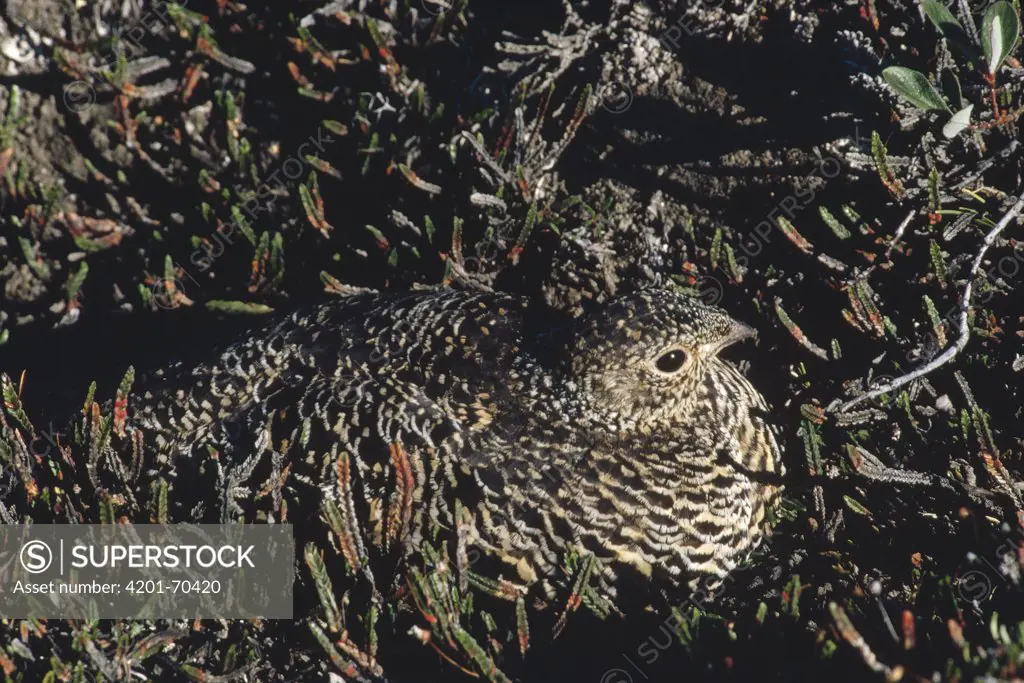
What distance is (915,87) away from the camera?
4.18 metres

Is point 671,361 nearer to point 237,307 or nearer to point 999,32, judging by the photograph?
point 999,32

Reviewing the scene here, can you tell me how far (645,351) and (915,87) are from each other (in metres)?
1.75

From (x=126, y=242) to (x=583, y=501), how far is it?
3471 millimetres

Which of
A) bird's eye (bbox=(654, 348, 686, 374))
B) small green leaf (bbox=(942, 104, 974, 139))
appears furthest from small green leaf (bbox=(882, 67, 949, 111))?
bird's eye (bbox=(654, 348, 686, 374))

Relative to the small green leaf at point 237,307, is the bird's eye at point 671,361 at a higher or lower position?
lower

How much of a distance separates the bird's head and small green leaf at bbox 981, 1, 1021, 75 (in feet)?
5.20

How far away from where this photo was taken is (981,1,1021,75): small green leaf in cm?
389

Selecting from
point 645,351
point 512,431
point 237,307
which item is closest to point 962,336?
point 645,351

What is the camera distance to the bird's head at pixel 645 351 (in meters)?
3.99

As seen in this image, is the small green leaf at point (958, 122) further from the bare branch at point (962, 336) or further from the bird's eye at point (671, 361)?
the bird's eye at point (671, 361)

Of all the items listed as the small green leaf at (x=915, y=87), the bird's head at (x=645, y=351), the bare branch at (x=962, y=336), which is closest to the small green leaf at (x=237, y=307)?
the bird's head at (x=645, y=351)

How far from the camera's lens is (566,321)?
173 inches

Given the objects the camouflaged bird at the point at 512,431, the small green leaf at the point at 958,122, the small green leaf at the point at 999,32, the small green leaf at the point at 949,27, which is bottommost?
the camouflaged bird at the point at 512,431

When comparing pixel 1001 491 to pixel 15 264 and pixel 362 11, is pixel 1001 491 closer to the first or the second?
pixel 362 11
